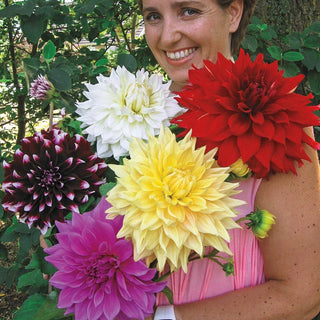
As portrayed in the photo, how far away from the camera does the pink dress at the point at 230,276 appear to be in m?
1.04

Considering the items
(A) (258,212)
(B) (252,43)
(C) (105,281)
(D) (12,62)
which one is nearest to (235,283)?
(A) (258,212)

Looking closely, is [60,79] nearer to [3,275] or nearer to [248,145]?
[248,145]

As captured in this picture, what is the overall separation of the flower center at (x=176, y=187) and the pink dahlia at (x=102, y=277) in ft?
0.50

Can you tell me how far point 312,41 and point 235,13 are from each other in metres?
0.70

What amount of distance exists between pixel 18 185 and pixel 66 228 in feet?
0.58

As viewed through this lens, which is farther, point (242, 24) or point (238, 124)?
point (242, 24)

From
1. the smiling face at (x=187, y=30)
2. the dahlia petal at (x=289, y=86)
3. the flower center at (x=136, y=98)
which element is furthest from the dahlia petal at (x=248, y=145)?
the smiling face at (x=187, y=30)

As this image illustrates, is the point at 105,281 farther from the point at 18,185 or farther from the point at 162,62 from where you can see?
the point at 162,62

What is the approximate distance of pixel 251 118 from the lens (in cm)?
84

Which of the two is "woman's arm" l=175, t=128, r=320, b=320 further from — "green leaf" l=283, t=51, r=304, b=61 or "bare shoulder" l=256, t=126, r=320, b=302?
"green leaf" l=283, t=51, r=304, b=61

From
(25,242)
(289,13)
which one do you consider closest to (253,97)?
(25,242)

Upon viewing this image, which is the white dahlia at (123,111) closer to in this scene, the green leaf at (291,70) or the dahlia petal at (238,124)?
the dahlia petal at (238,124)

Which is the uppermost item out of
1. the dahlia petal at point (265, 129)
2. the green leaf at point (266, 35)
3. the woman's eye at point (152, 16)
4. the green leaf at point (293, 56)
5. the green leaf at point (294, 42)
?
the green leaf at point (266, 35)

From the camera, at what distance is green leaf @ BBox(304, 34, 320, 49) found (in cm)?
183
